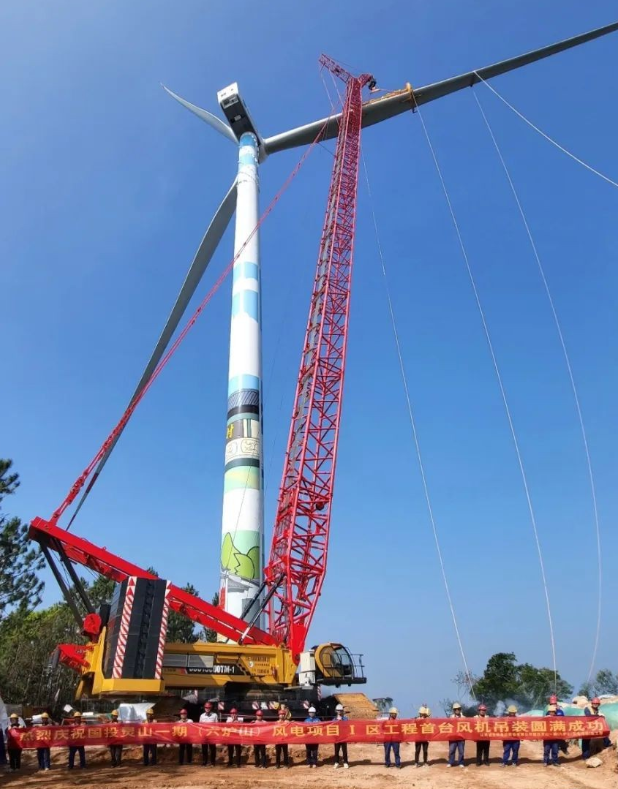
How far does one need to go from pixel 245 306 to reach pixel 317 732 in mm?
28099

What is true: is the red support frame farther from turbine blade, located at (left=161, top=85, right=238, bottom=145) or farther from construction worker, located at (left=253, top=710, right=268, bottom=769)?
turbine blade, located at (left=161, top=85, right=238, bottom=145)

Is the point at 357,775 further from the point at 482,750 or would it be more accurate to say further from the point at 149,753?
the point at 149,753

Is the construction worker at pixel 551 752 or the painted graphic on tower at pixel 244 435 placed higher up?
the painted graphic on tower at pixel 244 435

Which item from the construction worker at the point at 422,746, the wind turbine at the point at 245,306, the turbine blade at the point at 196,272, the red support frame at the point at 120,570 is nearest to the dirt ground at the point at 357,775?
the construction worker at the point at 422,746

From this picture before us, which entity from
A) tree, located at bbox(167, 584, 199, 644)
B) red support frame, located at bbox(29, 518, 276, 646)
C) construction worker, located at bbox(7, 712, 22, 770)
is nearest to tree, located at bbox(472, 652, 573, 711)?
tree, located at bbox(167, 584, 199, 644)

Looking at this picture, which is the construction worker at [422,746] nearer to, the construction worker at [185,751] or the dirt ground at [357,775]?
the dirt ground at [357,775]

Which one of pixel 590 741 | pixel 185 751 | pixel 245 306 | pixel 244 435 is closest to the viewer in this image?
pixel 590 741

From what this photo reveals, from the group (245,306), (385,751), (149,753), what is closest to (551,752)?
(385,751)

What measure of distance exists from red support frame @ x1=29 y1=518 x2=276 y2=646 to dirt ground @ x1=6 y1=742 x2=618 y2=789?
7.49 metres

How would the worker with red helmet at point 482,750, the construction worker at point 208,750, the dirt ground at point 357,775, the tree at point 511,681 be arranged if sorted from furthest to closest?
the tree at point 511,681 < the construction worker at point 208,750 < the worker with red helmet at point 482,750 < the dirt ground at point 357,775

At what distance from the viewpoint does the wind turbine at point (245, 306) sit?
33000 mm

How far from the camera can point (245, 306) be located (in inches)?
1588

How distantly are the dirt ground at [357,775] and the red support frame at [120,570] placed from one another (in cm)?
749

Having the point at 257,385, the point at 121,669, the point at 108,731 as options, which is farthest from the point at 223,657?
the point at 257,385
